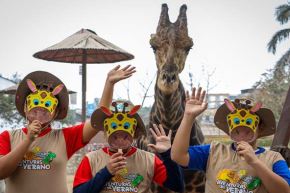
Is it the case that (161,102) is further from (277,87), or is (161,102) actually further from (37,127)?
(277,87)

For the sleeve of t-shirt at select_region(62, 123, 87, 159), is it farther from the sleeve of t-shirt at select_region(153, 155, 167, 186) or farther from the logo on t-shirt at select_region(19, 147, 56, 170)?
the sleeve of t-shirt at select_region(153, 155, 167, 186)

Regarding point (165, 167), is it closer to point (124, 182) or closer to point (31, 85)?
point (124, 182)

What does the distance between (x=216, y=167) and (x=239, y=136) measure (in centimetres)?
24

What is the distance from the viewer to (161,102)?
446cm

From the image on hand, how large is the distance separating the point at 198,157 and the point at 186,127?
0.79 feet

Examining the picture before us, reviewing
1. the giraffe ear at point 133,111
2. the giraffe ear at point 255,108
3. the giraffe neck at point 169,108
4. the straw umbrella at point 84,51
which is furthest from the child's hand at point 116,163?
the straw umbrella at point 84,51

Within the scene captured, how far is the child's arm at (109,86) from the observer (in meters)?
3.34

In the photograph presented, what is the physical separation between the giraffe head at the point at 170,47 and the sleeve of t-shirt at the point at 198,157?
1.32m

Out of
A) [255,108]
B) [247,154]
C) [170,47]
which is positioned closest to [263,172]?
[247,154]

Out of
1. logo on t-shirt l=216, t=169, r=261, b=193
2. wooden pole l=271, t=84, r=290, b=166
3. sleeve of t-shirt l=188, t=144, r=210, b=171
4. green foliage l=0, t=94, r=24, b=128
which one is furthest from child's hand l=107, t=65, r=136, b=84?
green foliage l=0, t=94, r=24, b=128

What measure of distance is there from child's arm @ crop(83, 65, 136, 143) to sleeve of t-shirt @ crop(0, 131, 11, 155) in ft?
1.76

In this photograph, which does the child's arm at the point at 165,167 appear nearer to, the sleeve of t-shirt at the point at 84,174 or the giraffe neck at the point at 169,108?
the sleeve of t-shirt at the point at 84,174

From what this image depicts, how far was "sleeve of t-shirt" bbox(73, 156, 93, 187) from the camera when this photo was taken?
2.97 m

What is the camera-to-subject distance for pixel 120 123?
298 centimetres
